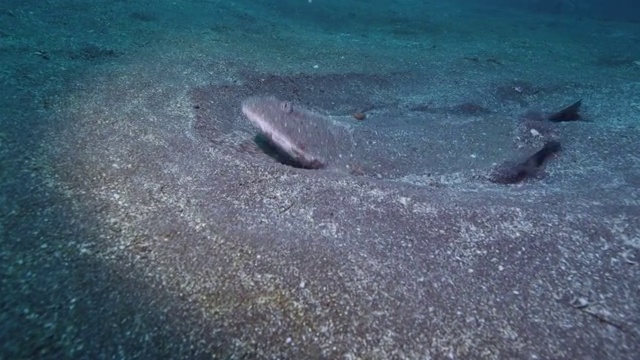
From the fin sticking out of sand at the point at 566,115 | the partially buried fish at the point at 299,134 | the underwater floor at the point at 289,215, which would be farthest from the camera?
the fin sticking out of sand at the point at 566,115

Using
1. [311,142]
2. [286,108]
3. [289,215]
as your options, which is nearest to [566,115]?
[311,142]

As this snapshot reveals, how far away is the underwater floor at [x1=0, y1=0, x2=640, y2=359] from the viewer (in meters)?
2.24

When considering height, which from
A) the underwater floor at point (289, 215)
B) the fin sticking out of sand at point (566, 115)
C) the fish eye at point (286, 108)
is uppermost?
the fin sticking out of sand at point (566, 115)

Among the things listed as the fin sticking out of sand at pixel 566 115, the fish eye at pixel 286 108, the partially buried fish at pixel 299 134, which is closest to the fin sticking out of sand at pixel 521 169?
the fin sticking out of sand at pixel 566 115

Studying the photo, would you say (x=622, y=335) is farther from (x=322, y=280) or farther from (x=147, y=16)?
(x=147, y=16)

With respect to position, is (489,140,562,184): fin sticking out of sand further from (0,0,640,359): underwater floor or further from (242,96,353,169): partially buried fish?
(242,96,353,169): partially buried fish

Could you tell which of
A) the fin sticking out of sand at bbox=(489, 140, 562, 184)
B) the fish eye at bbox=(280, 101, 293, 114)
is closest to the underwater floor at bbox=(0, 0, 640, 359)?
the fin sticking out of sand at bbox=(489, 140, 562, 184)

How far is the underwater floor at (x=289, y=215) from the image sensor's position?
88.4 inches

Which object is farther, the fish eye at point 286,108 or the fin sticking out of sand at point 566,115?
the fin sticking out of sand at point 566,115

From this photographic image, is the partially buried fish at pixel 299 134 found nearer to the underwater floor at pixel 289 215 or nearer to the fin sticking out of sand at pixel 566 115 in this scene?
the underwater floor at pixel 289 215

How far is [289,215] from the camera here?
10.5 ft

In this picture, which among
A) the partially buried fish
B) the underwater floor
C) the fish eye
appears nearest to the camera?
the underwater floor

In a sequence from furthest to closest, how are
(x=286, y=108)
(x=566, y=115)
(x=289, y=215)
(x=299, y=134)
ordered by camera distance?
(x=566, y=115), (x=286, y=108), (x=299, y=134), (x=289, y=215)

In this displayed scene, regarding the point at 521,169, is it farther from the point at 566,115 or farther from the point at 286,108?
the point at 286,108
